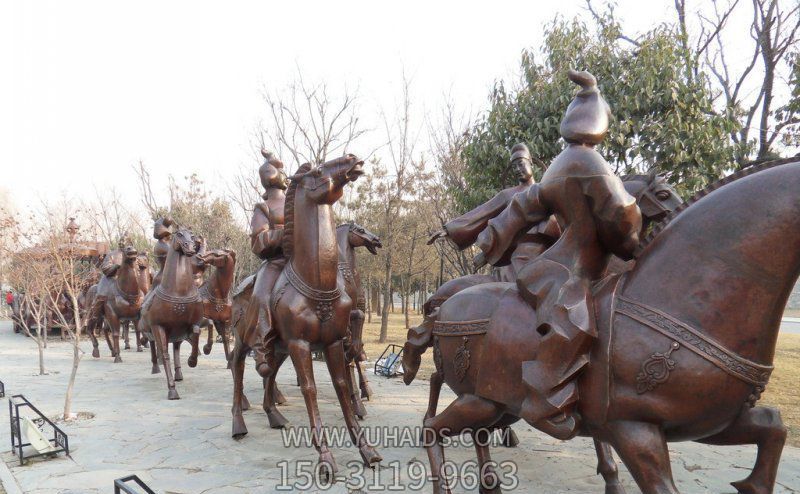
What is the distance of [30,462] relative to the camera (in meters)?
4.78

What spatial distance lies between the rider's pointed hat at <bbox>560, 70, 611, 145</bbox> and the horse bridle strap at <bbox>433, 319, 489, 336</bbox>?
1.16 metres

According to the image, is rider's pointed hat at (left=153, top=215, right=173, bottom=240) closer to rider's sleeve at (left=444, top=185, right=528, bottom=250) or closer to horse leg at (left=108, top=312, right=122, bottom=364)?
horse leg at (left=108, top=312, right=122, bottom=364)

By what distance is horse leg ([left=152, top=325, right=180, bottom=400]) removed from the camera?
7.61 m

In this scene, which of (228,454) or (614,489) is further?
(228,454)

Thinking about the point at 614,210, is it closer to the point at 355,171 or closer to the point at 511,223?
the point at 511,223

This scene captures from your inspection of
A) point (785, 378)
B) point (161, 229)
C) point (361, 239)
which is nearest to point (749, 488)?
point (361, 239)

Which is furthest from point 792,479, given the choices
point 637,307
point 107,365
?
point 107,365

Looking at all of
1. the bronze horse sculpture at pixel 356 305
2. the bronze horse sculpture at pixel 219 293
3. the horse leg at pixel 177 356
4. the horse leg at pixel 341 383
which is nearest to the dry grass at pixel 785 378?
the bronze horse sculpture at pixel 356 305

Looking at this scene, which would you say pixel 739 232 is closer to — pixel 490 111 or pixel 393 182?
pixel 490 111

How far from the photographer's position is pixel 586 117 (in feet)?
8.71

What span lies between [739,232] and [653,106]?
457 centimetres

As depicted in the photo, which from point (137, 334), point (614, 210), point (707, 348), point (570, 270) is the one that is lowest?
point (137, 334)

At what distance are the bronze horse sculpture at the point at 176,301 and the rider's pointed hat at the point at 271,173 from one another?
2.79 meters

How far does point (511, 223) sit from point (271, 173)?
354 centimetres
